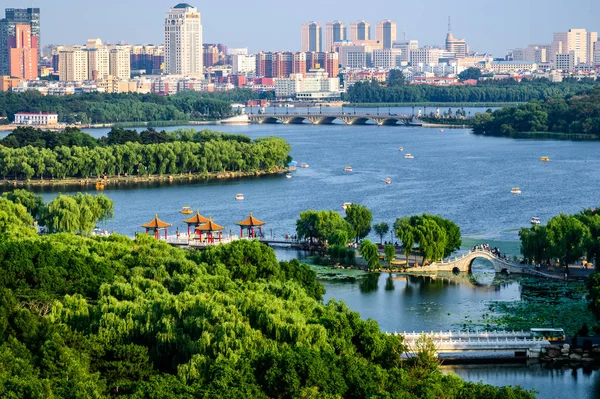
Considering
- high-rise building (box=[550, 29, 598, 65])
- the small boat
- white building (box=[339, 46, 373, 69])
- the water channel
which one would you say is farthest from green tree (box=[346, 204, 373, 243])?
high-rise building (box=[550, 29, 598, 65])

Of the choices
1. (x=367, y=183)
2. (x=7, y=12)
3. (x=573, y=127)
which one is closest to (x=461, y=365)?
(x=367, y=183)

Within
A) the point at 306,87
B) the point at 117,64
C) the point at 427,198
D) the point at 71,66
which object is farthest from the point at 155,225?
the point at 117,64

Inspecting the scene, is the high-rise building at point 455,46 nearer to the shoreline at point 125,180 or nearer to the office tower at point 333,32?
the office tower at point 333,32

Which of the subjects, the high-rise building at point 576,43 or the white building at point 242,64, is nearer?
the white building at point 242,64

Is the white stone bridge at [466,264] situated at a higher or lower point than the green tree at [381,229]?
lower

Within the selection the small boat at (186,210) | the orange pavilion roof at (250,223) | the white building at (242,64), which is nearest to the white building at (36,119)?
the small boat at (186,210)
